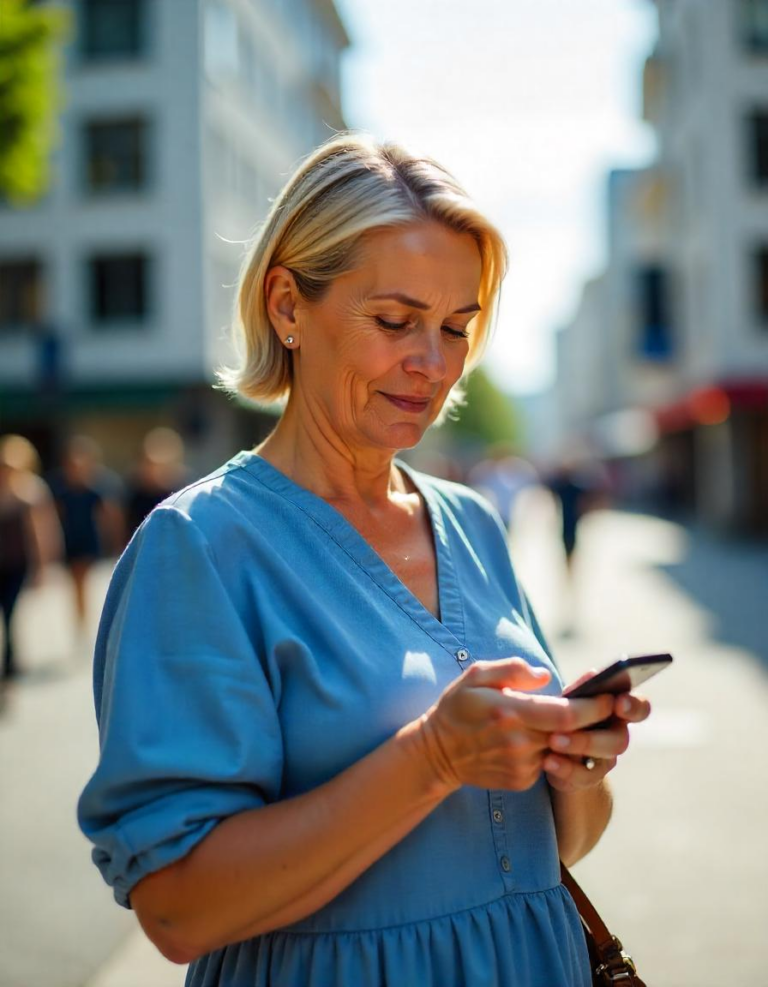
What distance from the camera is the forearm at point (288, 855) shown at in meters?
1.49

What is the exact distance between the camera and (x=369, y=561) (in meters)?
1.80

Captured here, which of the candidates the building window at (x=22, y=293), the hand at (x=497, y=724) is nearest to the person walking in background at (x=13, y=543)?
the hand at (x=497, y=724)

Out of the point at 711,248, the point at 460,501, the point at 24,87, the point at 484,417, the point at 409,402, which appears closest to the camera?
the point at 409,402

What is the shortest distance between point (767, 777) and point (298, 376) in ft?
17.5

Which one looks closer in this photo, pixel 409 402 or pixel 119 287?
pixel 409 402

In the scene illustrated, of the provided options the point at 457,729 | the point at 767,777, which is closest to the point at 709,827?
the point at 767,777

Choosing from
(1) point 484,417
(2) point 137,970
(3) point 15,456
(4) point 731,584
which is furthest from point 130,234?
(1) point 484,417

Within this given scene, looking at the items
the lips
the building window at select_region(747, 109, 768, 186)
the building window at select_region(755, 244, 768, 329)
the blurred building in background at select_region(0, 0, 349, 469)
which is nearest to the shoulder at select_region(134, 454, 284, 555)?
the lips

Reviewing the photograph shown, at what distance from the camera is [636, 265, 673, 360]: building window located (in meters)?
34.4

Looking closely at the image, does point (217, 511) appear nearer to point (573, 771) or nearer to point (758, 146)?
point (573, 771)

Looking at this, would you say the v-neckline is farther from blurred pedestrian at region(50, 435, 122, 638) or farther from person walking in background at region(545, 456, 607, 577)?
person walking in background at region(545, 456, 607, 577)

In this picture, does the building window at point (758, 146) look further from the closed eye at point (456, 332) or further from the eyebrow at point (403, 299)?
the eyebrow at point (403, 299)

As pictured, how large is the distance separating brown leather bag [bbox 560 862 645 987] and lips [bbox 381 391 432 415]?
0.80m

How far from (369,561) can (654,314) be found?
34749 mm
